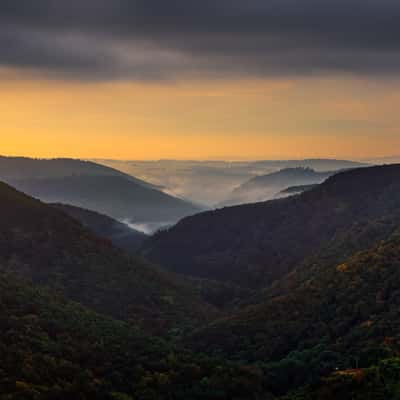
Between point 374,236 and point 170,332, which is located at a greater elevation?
point 374,236

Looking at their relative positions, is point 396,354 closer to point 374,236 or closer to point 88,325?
point 88,325

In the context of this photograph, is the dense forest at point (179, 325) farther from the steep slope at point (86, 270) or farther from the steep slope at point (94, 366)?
the steep slope at point (86, 270)

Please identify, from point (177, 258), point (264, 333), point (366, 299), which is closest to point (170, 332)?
point (264, 333)

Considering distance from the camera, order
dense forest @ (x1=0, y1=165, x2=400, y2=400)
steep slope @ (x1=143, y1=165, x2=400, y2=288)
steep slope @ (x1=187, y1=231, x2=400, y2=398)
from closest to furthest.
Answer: dense forest @ (x1=0, y1=165, x2=400, y2=400) < steep slope @ (x1=187, y1=231, x2=400, y2=398) < steep slope @ (x1=143, y1=165, x2=400, y2=288)

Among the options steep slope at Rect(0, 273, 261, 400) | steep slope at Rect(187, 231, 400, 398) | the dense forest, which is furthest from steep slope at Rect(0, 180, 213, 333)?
steep slope at Rect(0, 273, 261, 400)

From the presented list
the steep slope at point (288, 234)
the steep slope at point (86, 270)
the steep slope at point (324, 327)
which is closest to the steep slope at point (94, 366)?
the steep slope at point (324, 327)

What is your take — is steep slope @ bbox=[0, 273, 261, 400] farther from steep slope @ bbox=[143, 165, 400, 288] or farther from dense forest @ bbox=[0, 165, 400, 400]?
steep slope @ bbox=[143, 165, 400, 288]
